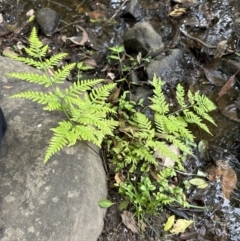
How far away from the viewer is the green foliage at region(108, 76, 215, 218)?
303 cm

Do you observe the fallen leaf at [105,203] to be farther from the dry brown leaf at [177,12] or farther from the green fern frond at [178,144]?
the dry brown leaf at [177,12]

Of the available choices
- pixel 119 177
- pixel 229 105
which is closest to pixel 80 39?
pixel 229 105

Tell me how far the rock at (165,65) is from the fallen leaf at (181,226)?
1582 millimetres

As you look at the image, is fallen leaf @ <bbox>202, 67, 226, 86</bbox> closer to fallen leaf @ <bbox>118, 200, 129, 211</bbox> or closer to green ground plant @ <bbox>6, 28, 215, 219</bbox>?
green ground plant @ <bbox>6, 28, 215, 219</bbox>

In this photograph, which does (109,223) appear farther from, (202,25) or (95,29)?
(202,25)

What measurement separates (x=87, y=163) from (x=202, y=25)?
2.67 meters

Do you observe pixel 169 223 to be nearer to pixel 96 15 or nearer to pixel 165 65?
pixel 165 65

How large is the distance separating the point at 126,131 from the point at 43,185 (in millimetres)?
958

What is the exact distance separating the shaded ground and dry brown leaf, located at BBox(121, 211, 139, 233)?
33mm

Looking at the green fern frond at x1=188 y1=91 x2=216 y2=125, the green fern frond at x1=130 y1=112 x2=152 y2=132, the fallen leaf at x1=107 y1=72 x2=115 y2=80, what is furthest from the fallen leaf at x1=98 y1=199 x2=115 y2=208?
the fallen leaf at x1=107 y1=72 x2=115 y2=80

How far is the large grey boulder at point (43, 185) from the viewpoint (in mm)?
2557

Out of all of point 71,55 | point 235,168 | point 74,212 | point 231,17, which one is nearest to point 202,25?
point 231,17

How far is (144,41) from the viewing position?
4180 millimetres

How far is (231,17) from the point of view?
4.73 meters
